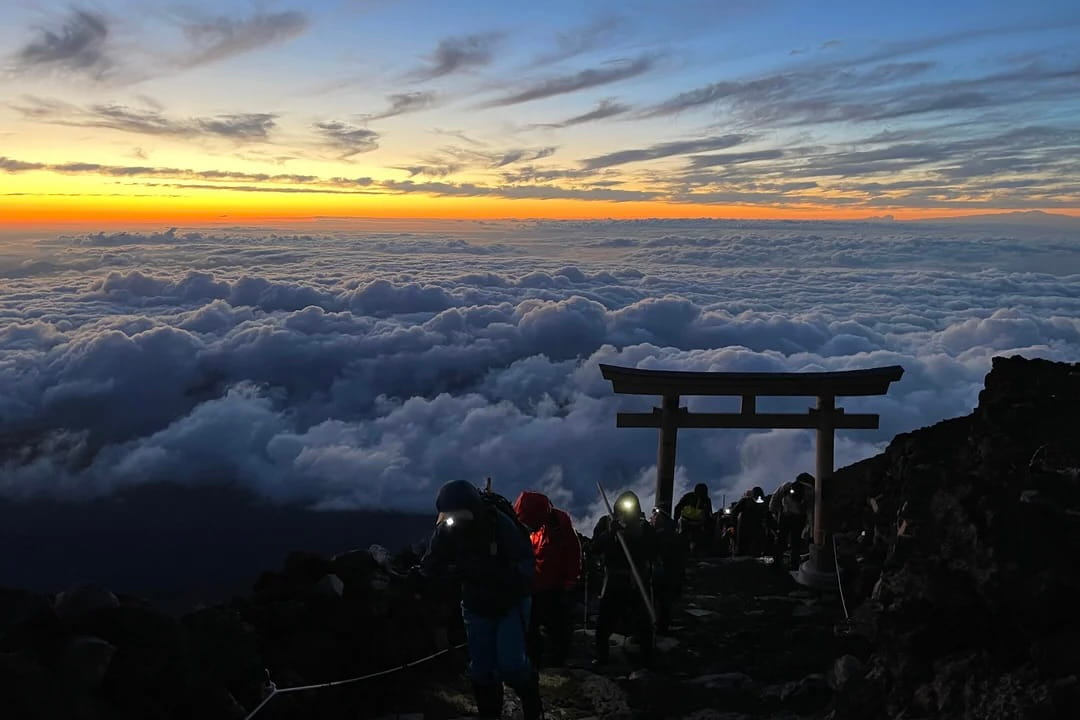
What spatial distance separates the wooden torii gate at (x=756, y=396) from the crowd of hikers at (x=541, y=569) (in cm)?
93

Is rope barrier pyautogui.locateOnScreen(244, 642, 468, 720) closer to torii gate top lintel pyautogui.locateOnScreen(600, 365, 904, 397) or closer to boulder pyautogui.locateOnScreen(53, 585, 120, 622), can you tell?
boulder pyautogui.locateOnScreen(53, 585, 120, 622)

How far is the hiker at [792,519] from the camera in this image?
12.0 meters

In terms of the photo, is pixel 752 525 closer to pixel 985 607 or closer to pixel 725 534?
pixel 725 534

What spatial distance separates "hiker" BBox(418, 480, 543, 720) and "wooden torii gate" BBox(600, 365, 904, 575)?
21.2 ft

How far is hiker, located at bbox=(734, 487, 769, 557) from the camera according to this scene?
44.8 feet

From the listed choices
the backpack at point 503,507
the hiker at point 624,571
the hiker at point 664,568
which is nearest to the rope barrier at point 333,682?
the hiker at point 624,571

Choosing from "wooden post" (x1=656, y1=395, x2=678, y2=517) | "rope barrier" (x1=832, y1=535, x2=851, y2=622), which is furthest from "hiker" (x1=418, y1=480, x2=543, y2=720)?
"wooden post" (x1=656, y1=395, x2=678, y2=517)

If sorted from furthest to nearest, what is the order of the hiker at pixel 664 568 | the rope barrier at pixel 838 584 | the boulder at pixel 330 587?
1. the rope barrier at pixel 838 584
2. the hiker at pixel 664 568
3. the boulder at pixel 330 587

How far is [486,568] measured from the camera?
5043 millimetres

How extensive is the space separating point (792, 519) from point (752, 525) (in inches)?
61.3

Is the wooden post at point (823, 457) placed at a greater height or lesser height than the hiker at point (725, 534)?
greater

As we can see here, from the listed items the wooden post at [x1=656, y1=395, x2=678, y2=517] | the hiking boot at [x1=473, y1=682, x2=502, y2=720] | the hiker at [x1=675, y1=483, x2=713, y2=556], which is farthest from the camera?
the hiker at [x1=675, y1=483, x2=713, y2=556]

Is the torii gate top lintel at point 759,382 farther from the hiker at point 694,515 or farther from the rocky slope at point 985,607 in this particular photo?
the rocky slope at point 985,607

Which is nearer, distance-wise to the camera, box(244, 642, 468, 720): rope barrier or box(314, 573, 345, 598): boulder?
box(244, 642, 468, 720): rope barrier
